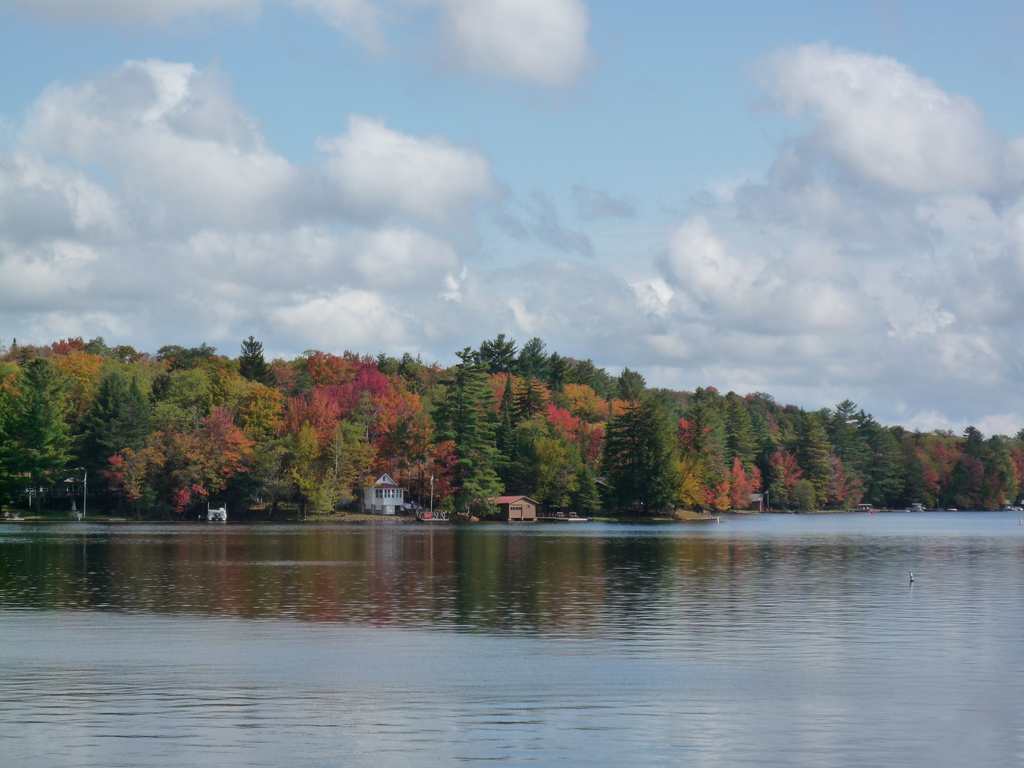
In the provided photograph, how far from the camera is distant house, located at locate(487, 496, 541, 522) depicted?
529 ft

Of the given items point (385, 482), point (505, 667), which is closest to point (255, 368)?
point (385, 482)

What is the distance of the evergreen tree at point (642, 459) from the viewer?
167 m

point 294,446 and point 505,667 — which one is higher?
point 294,446

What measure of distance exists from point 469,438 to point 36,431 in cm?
5088

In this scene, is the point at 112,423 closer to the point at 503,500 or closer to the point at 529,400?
the point at 503,500

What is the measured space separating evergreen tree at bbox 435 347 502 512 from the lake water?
9364cm

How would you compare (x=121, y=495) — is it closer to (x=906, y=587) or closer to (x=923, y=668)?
(x=906, y=587)

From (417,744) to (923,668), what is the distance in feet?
48.6

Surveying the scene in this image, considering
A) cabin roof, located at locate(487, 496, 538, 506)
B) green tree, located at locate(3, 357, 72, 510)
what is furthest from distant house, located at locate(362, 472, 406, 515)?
green tree, located at locate(3, 357, 72, 510)

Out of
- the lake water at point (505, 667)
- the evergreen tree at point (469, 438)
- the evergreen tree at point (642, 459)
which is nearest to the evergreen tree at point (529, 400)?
the evergreen tree at point (642, 459)

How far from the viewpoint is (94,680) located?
28578mm

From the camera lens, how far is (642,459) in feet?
550

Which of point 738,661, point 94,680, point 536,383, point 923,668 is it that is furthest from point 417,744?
point 536,383

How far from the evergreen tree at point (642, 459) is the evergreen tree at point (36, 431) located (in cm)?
6880
